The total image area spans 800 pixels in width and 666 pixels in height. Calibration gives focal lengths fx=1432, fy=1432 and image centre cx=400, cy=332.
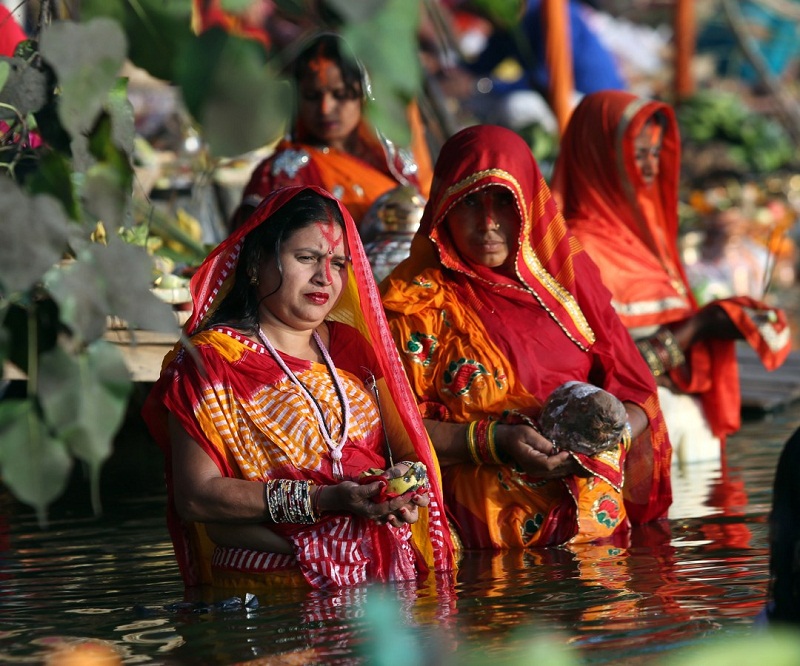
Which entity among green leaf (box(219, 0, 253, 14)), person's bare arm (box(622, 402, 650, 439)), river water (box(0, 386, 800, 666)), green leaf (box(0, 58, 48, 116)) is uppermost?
green leaf (box(0, 58, 48, 116))

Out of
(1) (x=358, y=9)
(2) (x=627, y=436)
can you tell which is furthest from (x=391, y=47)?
(2) (x=627, y=436)

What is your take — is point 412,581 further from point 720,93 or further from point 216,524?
point 720,93

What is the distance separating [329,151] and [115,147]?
4.46m

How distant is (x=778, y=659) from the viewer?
1327 millimetres

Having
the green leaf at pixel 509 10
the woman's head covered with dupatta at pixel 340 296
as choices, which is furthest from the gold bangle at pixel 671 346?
the green leaf at pixel 509 10

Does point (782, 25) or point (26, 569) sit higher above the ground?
point (782, 25)

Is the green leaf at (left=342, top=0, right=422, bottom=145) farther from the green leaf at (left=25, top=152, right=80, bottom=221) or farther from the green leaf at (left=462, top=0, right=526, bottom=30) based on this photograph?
the green leaf at (left=462, top=0, right=526, bottom=30)

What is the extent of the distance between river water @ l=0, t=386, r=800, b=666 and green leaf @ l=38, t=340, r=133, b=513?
0.72 metres

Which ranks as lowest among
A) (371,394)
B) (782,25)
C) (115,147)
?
(371,394)

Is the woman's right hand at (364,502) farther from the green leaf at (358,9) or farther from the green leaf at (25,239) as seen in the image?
the green leaf at (358,9)

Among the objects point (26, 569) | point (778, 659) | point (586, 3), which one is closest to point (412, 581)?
point (26, 569)

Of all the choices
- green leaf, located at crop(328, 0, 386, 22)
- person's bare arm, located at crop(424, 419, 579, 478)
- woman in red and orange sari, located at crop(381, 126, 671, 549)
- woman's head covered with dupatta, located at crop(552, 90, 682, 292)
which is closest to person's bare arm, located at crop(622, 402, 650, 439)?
woman in red and orange sari, located at crop(381, 126, 671, 549)

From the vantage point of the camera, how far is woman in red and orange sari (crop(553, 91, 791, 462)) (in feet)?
20.3

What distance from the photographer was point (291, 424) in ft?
13.2
